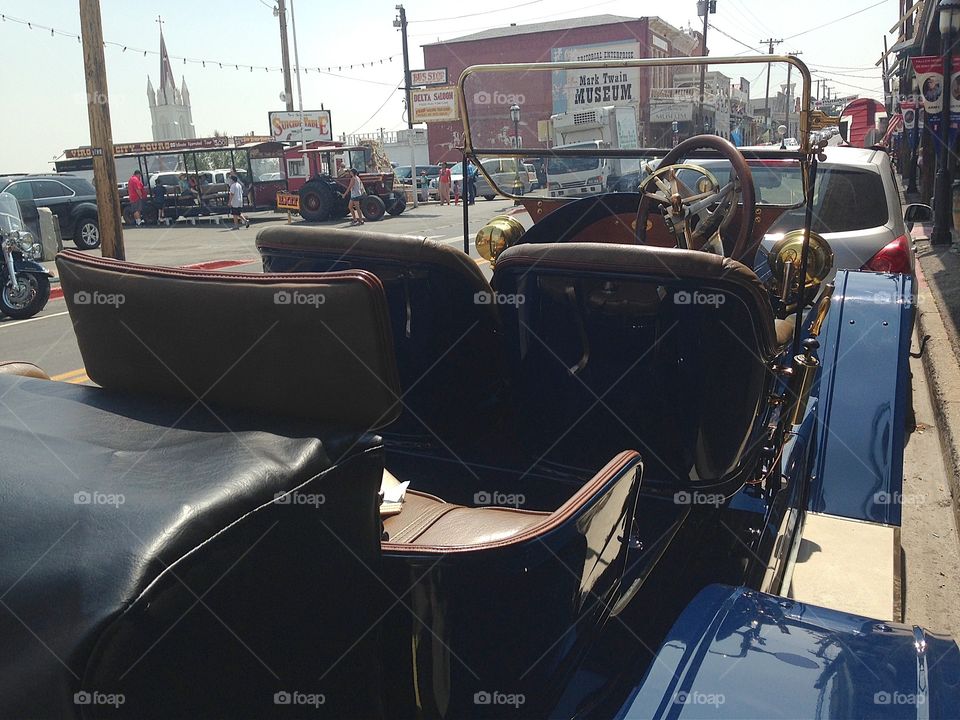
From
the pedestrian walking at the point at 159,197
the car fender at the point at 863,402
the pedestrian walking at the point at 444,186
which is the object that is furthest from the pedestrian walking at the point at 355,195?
the car fender at the point at 863,402

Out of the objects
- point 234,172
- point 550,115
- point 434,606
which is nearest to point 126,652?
point 434,606

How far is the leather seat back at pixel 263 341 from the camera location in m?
1.37

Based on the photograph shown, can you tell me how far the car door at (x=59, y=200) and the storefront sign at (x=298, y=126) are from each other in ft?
49.9

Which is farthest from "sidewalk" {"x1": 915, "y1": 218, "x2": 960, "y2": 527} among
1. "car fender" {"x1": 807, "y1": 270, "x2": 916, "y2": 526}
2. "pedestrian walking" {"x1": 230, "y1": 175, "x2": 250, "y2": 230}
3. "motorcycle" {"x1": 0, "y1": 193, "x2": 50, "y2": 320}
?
"pedestrian walking" {"x1": 230, "y1": 175, "x2": 250, "y2": 230}

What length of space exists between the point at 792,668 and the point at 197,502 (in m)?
1.13

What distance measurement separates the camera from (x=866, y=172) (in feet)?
18.1

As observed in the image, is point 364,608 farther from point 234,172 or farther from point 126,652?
point 234,172

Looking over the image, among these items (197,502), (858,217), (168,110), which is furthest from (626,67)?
(168,110)

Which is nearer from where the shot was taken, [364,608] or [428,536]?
[364,608]

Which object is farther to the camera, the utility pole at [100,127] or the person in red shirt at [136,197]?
the person in red shirt at [136,197]

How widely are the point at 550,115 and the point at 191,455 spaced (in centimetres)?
375

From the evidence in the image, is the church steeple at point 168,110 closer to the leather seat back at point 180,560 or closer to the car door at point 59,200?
the car door at point 59,200

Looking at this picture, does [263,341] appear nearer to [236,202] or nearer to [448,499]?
[448,499]

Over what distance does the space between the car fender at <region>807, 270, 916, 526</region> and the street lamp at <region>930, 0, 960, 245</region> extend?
346 inches
